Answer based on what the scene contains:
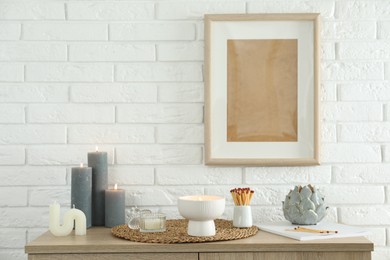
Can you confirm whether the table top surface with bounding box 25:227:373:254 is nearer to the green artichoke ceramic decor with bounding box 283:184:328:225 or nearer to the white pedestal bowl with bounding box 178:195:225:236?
the white pedestal bowl with bounding box 178:195:225:236

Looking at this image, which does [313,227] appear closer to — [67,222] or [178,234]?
[178,234]

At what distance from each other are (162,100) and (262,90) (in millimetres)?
391

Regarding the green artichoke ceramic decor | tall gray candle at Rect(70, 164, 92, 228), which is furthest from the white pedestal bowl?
tall gray candle at Rect(70, 164, 92, 228)

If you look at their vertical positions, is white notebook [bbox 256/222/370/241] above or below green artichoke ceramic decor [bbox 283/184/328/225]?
below

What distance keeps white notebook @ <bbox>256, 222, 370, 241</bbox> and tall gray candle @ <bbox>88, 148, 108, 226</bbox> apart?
1.94ft

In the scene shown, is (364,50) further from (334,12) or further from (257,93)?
(257,93)

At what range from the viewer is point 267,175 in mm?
2432

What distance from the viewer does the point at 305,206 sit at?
219 centimetres

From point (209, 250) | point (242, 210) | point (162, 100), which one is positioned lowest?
point (209, 250)

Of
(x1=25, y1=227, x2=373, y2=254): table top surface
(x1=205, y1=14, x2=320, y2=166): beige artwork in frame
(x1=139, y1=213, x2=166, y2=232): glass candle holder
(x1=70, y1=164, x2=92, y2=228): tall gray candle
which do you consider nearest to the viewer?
(x1=25, y1=227, x2=373, y2=254): table top surface

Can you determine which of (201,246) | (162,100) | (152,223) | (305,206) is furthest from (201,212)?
(162,100)

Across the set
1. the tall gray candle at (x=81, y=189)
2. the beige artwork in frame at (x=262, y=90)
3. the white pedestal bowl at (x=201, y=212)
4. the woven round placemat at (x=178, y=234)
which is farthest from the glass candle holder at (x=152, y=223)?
the beige artwork in frame at (x=262, y=90)

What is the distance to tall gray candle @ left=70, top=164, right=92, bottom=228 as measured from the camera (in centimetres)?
225

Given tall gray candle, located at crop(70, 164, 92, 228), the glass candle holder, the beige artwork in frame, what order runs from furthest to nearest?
the beige artwork in frame < tall gray candle, located at crop(70, 164, 92, 228) < the glass candle holder
